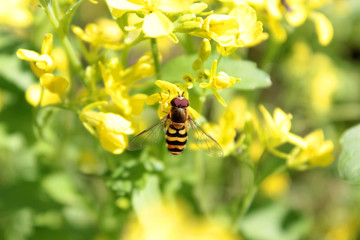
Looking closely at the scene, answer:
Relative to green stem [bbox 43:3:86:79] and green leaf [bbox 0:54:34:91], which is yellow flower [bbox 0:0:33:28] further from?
green stem [bbox 43:3:86:79]

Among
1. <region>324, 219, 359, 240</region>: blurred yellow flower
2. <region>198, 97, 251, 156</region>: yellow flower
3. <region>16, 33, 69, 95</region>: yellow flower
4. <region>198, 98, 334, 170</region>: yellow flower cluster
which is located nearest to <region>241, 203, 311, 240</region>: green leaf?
<region>324, 219, 359, 240</region>: blurred yellow flower

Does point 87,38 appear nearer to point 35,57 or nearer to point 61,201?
→ point 35,57

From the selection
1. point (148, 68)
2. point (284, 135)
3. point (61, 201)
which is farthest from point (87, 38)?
point (61, 201)

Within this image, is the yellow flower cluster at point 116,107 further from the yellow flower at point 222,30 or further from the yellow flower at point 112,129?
the yellow flower at point 222,30

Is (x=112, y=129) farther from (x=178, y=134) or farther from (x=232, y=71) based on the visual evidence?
(x=232, y=71)

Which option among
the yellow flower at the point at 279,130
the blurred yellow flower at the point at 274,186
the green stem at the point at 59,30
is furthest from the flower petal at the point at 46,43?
the blurred yellow flower at the point at 274,186

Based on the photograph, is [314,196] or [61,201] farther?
[314,196]

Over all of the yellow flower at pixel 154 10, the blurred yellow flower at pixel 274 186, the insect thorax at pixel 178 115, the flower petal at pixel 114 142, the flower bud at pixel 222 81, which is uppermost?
the yellow flower at pixel 154 10
